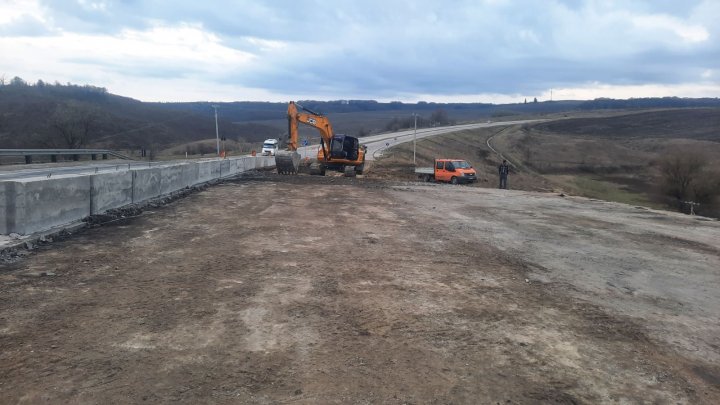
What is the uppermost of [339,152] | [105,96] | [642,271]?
Result: [105,96]

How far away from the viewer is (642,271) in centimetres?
1002

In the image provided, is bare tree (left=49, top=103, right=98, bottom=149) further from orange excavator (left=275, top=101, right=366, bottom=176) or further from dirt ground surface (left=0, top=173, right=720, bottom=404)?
dirt ground surface (left=0, top=173, right=720, bottom=404)

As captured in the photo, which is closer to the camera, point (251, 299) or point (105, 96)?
point (251, 299)

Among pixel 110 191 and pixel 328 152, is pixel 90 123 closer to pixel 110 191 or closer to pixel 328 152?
pixel 328 152

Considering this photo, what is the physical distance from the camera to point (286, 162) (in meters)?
31.2

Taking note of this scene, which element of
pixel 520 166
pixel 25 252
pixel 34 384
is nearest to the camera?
pixel 34 384

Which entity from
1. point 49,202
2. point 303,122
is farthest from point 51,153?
point 49,202

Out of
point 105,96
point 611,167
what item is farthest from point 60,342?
point 105,96

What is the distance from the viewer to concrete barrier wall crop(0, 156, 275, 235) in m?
9.54

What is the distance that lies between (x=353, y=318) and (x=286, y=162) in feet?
83.0

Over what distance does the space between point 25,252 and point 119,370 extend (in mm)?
5383

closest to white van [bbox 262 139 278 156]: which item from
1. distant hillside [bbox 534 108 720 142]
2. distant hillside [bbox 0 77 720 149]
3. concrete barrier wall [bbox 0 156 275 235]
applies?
distant hillside [bbox 0 77 720 149]

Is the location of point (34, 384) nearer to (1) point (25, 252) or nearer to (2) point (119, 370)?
(2) point (119, 370)

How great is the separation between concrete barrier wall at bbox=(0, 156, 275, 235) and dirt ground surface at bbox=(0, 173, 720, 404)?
822 millimetres
